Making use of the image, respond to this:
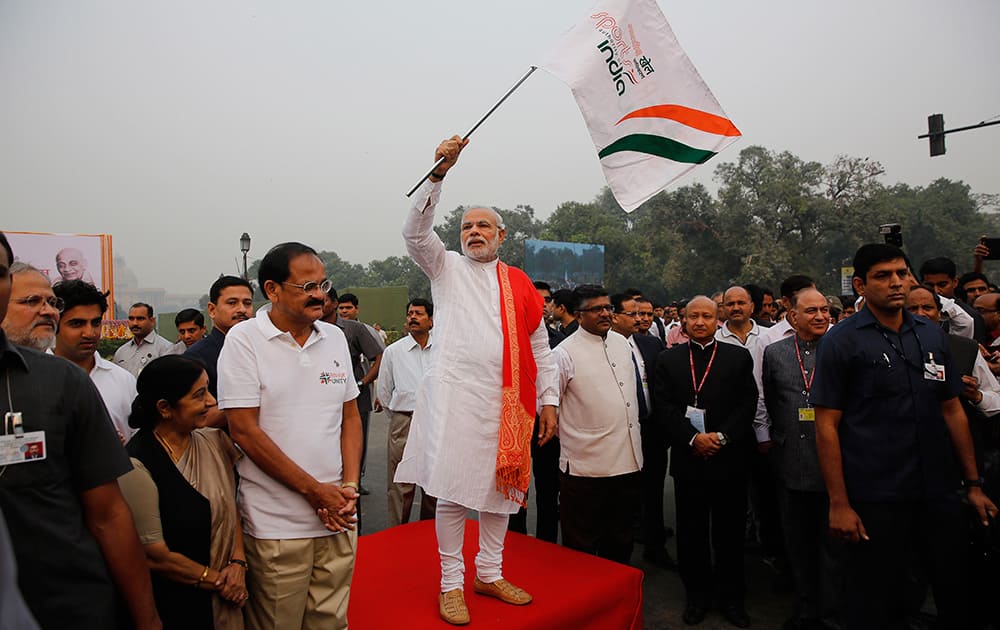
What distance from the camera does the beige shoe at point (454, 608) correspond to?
2.88 meters

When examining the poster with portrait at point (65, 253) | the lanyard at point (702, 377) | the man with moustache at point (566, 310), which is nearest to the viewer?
the lanyard at point (702, 377)

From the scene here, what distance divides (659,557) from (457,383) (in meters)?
2.70

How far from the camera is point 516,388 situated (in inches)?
122

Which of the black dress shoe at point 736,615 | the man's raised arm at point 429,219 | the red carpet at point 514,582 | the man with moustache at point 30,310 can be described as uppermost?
the man's raised arm at point 429,219

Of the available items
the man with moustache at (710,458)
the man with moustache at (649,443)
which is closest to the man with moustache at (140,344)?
the man with moustache at (649,443)

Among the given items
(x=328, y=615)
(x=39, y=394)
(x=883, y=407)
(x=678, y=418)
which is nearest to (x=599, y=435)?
(x=678, y=418)

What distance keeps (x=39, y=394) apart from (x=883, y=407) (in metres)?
3.19

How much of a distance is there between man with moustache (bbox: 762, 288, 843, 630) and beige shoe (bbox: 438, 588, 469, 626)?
2.08 meters

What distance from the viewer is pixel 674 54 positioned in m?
3.66

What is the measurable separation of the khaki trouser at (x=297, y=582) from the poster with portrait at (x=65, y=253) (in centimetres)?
1567

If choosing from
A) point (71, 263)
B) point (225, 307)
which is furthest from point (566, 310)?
point (71, 263)

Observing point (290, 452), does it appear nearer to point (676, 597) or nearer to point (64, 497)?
point (64, 497)

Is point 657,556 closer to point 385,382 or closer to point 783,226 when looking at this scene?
point 385,382

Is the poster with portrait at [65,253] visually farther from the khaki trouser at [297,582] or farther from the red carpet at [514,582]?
the khaki trouser at [297,582]
